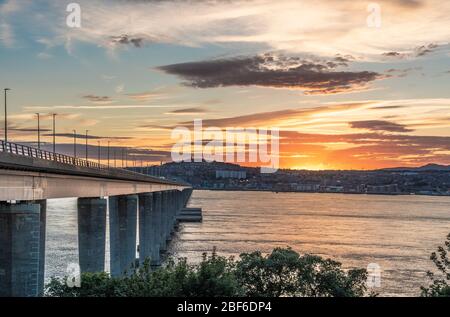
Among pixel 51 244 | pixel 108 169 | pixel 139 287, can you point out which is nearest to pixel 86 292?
pixel 139 287

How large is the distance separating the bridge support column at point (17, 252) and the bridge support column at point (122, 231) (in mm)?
36621

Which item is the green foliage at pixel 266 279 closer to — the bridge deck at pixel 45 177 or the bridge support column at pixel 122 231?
the bridge deck at pixel 45 177

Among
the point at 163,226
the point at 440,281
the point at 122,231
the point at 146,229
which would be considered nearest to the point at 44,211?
the point at 122,231

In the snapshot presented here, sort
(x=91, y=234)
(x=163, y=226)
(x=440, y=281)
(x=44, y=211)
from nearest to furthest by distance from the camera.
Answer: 1. (x=440, y=281)
2. (x=91, y=234)
3. (x=44, y=211)
4. (x=163, y=226)

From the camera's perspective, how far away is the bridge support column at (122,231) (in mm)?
71750

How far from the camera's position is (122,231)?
75.4m

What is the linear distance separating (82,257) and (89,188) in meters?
6.04

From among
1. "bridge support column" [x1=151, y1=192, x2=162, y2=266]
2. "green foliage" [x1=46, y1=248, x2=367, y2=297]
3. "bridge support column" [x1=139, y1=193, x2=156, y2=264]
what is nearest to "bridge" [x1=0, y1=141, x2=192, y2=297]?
"green foliage" [x1=46, y1=248, x2=367, y2=297]

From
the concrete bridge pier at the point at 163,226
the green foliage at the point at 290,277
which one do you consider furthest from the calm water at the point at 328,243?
the green foliage at the point at 290,277

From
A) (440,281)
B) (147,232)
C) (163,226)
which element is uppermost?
(440,281)

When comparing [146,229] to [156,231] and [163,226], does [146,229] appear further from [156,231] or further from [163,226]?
[163,226]

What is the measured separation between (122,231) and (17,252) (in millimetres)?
42849

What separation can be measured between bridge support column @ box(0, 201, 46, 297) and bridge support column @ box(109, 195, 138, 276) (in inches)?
1442
